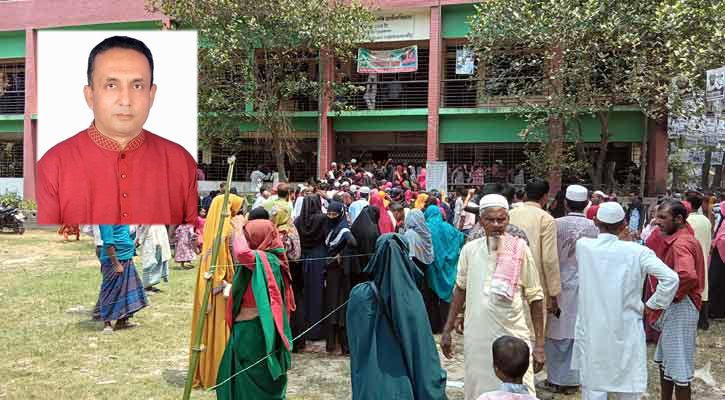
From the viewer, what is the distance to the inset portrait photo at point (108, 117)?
181 inches

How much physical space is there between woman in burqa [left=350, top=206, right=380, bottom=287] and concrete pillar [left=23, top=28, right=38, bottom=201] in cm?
1829

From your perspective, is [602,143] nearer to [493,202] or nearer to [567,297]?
[567,297]

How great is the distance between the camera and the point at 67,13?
2120 centimetres

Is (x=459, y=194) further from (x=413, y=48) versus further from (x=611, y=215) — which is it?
(x=611, y=215)

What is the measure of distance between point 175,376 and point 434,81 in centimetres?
1456

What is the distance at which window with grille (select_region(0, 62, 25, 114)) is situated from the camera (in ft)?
75.2

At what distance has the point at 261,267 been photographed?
13.7 feet

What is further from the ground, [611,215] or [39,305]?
[611,215]

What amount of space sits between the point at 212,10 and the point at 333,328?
12320 mm

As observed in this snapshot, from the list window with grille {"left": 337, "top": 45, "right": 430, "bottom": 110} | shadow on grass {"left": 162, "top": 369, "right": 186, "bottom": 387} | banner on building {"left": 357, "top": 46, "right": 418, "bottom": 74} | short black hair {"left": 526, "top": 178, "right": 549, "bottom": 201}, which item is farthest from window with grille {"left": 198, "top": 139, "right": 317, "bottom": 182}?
short black hair {"left": 526, "top": 178, "right": 549, "bottom": 201}

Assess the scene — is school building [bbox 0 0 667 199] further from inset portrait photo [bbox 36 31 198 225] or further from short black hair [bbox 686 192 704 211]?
inset portrait photo [bbox 36 31 198 225]

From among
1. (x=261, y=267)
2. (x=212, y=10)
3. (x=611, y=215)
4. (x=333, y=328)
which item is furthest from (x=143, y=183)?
(x=212, y=10)

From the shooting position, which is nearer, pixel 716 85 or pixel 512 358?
pixel 512 358

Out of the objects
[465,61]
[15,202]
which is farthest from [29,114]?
[465,61]
